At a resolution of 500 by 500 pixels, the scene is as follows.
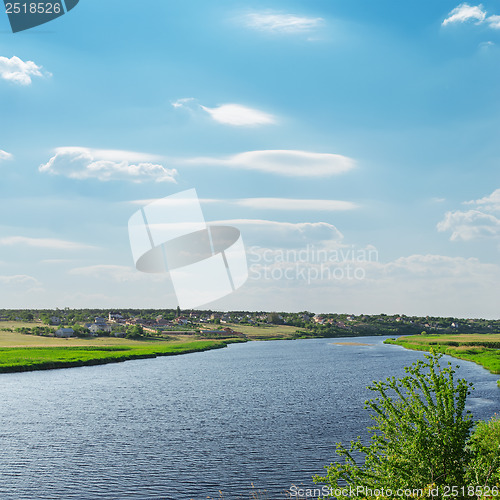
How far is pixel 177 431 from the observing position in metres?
42.2

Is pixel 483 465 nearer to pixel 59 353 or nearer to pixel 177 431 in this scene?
pixel 177 431

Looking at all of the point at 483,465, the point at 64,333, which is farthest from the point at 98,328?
the point at 483,465

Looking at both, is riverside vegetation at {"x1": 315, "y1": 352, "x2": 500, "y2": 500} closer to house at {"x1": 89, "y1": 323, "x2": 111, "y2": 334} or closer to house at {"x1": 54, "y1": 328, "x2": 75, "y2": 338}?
house at {"x1": 54, "y1": 328, "x2": 75, "y2": 338}

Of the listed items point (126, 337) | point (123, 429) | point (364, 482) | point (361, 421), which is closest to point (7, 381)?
point (123, 429)

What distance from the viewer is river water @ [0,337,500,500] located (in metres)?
29.3

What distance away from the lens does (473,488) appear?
564 inches

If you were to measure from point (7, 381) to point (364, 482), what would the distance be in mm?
73900

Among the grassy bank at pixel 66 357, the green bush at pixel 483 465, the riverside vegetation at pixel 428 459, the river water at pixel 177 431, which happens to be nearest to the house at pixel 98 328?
the grassy bank at pixel 66 357

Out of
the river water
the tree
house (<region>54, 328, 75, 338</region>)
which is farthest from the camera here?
house (<region>54, 328, 75, 338</region>)

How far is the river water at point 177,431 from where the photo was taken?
1153 inches

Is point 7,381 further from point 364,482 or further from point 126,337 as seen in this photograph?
point 126,337

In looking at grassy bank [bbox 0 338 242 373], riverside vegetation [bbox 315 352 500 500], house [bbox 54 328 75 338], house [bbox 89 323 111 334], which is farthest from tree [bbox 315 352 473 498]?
house [bbox 89 323 111 334]

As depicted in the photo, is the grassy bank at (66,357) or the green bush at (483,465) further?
the grassy bank at (66,357)

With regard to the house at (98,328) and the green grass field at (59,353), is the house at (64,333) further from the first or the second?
the house at (98,328)
